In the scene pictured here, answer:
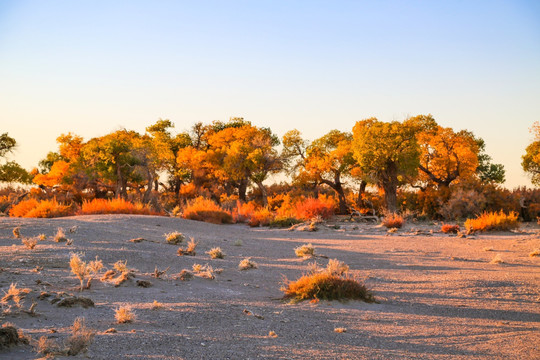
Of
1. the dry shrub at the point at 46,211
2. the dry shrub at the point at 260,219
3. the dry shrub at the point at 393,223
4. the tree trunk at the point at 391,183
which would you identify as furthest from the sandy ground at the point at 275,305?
the tree trunk at the point at 391,183

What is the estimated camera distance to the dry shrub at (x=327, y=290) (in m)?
8.63

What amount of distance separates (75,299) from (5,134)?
3227 cm

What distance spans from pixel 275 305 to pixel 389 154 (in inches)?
843

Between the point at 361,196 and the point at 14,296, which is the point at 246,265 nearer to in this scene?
the point at 14,296

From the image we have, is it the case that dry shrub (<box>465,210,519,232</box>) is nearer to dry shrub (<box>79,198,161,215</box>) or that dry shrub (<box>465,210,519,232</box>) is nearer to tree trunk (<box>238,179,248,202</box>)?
dry shrub (<box>79,198,161,215</box>)

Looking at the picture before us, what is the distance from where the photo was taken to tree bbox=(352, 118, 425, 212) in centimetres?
2838

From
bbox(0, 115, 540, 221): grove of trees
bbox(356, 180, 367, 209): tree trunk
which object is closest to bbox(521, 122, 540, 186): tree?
bbox(0, 115, 540, 221): grove of trees

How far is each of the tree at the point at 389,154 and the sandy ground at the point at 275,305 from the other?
42.8 feet

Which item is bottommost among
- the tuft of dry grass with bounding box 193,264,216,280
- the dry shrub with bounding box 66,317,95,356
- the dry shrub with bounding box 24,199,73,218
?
the tuft of dry grass with bounding box 193,264,216,280

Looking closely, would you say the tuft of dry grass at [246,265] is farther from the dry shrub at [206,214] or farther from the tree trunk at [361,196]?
the tree trunk at [361,196]

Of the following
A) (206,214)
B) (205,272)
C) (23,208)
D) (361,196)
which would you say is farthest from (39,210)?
(361,196)

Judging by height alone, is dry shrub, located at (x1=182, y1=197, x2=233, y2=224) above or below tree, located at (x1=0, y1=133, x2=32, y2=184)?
below

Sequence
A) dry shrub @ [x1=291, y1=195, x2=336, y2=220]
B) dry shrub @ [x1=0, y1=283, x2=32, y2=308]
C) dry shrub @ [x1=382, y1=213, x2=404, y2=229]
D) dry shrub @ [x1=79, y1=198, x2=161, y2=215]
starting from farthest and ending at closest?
1. dry shrub @ [x1=291, y1=195, x2=336, y2=220]
2. dry shrub @ [x1=382, y1=213, x2=404, y2=229]
3. dry shrub @ [x1=79, y1=198, x2=161, y2=215]
4. dry shrub @ [x1=0, y1=283, x2=32, y2=308]

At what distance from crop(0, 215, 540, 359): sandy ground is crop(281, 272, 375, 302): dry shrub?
0.81ft
